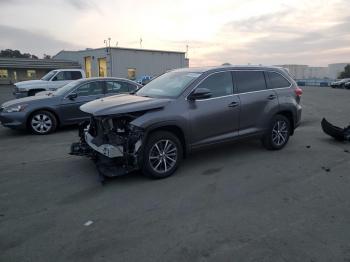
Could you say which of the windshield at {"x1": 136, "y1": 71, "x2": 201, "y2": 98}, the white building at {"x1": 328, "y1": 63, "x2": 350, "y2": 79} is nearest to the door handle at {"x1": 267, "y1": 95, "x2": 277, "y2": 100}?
the windshield at {"x1": 136, "y1": 71, "x2": 201, "y2": 98}

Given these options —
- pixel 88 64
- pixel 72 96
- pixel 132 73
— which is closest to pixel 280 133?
pixel 72 96

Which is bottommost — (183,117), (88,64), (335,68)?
(183,117)

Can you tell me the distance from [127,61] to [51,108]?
84.0 ft

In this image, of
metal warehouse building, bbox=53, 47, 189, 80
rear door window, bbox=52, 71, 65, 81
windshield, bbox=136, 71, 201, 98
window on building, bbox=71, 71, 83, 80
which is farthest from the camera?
metal warehouse building, bbox=53, 47, 189, 80

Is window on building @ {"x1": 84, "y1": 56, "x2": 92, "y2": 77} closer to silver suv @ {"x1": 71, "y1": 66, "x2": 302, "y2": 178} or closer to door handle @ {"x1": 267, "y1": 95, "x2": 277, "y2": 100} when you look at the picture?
silver suv @ {"x1": 71, "y1": 66, "x2": 302, "y2": 178}

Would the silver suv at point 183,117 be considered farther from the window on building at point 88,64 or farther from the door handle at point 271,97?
the window on building at point 88,64

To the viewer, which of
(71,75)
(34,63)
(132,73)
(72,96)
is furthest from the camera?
(34,63)

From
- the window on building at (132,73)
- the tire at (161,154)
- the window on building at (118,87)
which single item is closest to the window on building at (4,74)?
the window on building at (132,73)

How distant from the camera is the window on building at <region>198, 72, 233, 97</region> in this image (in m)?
6.02

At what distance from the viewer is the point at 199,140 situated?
19.1ft

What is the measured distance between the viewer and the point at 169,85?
619 centimetres

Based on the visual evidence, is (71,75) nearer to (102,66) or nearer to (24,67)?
(102,66)

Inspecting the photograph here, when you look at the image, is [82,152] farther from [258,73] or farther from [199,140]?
[258,73]

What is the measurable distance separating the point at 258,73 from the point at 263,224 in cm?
391
